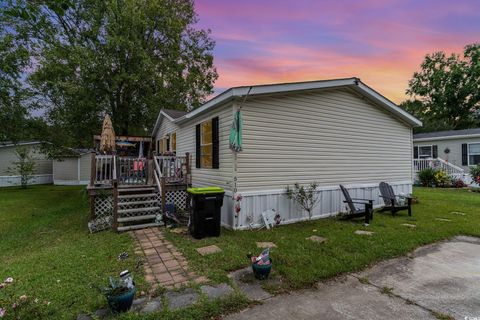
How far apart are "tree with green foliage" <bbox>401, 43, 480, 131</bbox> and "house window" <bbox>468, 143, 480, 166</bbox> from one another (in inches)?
428

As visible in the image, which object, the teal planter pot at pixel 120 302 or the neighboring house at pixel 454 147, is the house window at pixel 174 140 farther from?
the neighboring house at pixel 454 147

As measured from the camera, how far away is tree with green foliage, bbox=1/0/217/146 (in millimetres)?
12320

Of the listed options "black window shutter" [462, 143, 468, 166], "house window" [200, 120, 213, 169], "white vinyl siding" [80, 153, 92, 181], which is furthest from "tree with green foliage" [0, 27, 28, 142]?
"black window shutter" [462, 143, 468, 166]

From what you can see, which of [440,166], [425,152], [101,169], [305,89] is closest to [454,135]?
[425,152]

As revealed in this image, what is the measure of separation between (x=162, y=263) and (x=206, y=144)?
173 inches

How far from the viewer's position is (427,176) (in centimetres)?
1518

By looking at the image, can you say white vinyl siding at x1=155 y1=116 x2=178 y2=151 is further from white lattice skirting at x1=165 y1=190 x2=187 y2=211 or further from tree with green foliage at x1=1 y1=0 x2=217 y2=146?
white lattice skirting at x1=165 y1=190 x2=187 y2=211

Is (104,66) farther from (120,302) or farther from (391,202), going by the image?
(391,202)

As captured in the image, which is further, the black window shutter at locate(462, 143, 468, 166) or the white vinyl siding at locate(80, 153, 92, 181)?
the white vinyl siding at locate(80, 153, 92, 181)

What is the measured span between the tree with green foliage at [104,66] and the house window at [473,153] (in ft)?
59.3

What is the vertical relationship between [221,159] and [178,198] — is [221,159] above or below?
above

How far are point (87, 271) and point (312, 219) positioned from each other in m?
5.64

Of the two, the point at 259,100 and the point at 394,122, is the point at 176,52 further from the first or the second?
the point at 394,122

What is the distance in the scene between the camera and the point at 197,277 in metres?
3.73
